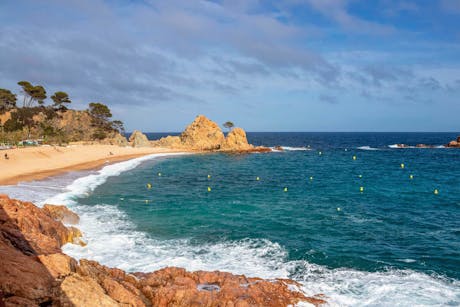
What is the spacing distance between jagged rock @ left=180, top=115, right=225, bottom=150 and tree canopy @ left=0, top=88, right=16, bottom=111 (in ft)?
178

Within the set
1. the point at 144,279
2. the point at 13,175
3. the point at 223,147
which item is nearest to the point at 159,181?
the point at 13,175

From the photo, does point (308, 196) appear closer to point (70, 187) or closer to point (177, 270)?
point (177, 270)

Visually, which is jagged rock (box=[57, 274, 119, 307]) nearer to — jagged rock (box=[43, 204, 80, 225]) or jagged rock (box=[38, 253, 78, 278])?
jagged rock (box=[38, 253, 78, 278])

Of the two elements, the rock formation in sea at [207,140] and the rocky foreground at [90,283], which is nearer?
the rocky foreground at [90,283]

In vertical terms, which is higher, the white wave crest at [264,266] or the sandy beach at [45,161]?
the sandy beach at [45,161]

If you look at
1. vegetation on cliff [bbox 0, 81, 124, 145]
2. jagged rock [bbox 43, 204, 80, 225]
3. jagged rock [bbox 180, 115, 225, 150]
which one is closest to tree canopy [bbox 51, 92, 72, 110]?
vegetation on cliff [bbox 0, 81, 124, 145]

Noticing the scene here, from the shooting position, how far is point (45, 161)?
53.0 metres

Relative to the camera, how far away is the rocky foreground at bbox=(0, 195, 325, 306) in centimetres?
901

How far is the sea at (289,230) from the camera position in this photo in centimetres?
1606

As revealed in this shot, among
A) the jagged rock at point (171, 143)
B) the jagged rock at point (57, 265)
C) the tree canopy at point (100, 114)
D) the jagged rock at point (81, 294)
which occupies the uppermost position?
the tree canopy at point (100, 114)

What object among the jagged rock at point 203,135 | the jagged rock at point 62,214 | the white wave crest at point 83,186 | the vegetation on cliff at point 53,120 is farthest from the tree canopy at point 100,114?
the jagged rock at point 62,214

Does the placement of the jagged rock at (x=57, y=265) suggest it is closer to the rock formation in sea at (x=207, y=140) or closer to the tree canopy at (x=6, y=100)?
the rock formation in sea at (x=207, y=140)

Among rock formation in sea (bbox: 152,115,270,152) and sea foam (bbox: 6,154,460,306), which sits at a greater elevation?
rock formation in sea (bbox: 152,115,270,152)

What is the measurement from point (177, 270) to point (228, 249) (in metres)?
5.65
